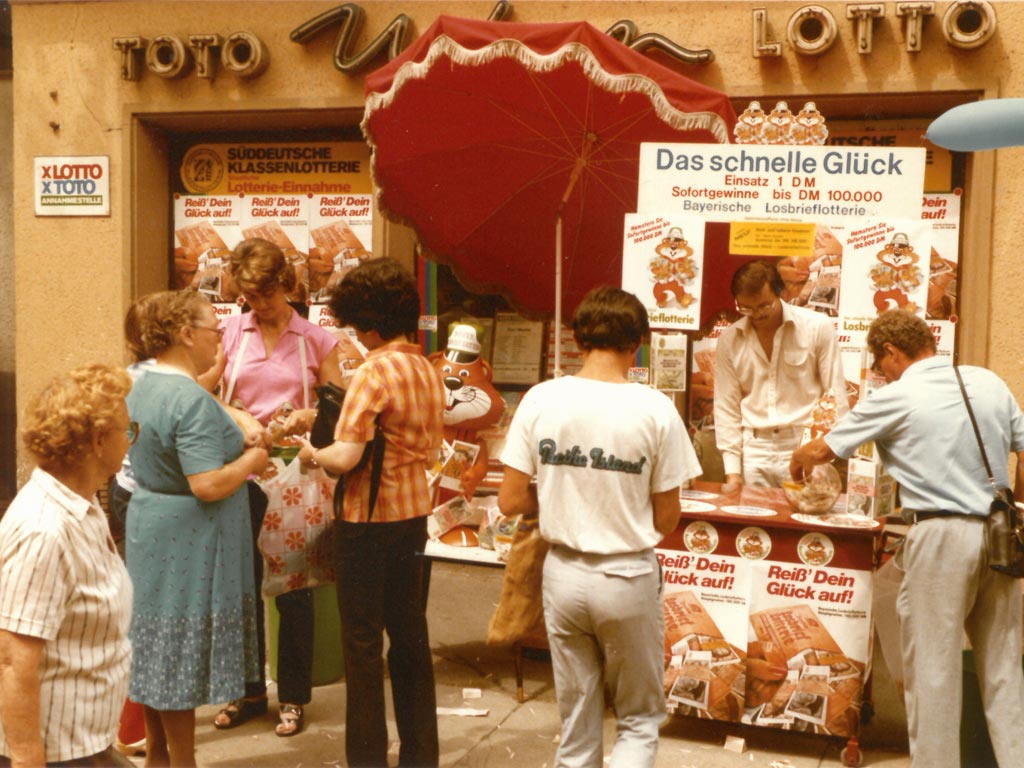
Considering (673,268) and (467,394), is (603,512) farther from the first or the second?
(467,394)

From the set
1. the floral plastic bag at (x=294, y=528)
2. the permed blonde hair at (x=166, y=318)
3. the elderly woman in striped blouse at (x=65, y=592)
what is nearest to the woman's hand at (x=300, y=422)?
the floral plastic bag at (x=294, y=528)

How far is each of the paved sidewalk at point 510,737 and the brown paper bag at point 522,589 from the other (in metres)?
0.77

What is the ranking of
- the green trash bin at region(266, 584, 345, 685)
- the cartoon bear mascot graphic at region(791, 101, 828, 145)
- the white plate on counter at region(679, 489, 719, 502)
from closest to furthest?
1. the cartoon bear mascot graphic at region(791, 101, 828, 145)
2. the white plate on counter at region(679, 489, 719, 502)
3. the green trash bin at region(266, 584, 345, 685)

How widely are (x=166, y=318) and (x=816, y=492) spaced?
8.38 ft

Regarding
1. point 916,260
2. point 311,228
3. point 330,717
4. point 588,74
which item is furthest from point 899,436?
point 311,228

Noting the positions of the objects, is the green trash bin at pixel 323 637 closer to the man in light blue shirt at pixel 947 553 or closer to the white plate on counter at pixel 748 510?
the white plate on counter at pixel 748 510

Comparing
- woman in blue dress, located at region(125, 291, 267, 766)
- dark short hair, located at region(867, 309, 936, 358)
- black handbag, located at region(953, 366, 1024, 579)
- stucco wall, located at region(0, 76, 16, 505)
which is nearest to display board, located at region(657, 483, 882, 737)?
black handbag, located at region(953, 366, 1024, 579)

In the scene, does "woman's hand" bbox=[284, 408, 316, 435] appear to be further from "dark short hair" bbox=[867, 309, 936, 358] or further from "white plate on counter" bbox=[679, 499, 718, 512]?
"dark short hair" bbox=[867, 309, 936, 358]

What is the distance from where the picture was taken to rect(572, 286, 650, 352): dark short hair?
333 cm

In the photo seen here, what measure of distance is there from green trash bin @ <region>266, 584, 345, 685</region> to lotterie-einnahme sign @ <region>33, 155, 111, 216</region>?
4.45m

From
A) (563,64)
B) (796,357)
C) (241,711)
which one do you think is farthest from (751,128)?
(241,711)

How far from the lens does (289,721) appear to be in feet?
14.9

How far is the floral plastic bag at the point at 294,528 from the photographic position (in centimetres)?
427

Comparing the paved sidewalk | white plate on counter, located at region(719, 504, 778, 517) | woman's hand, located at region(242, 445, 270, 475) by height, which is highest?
woman's hand, located at region(242, 445, 270, 475)
